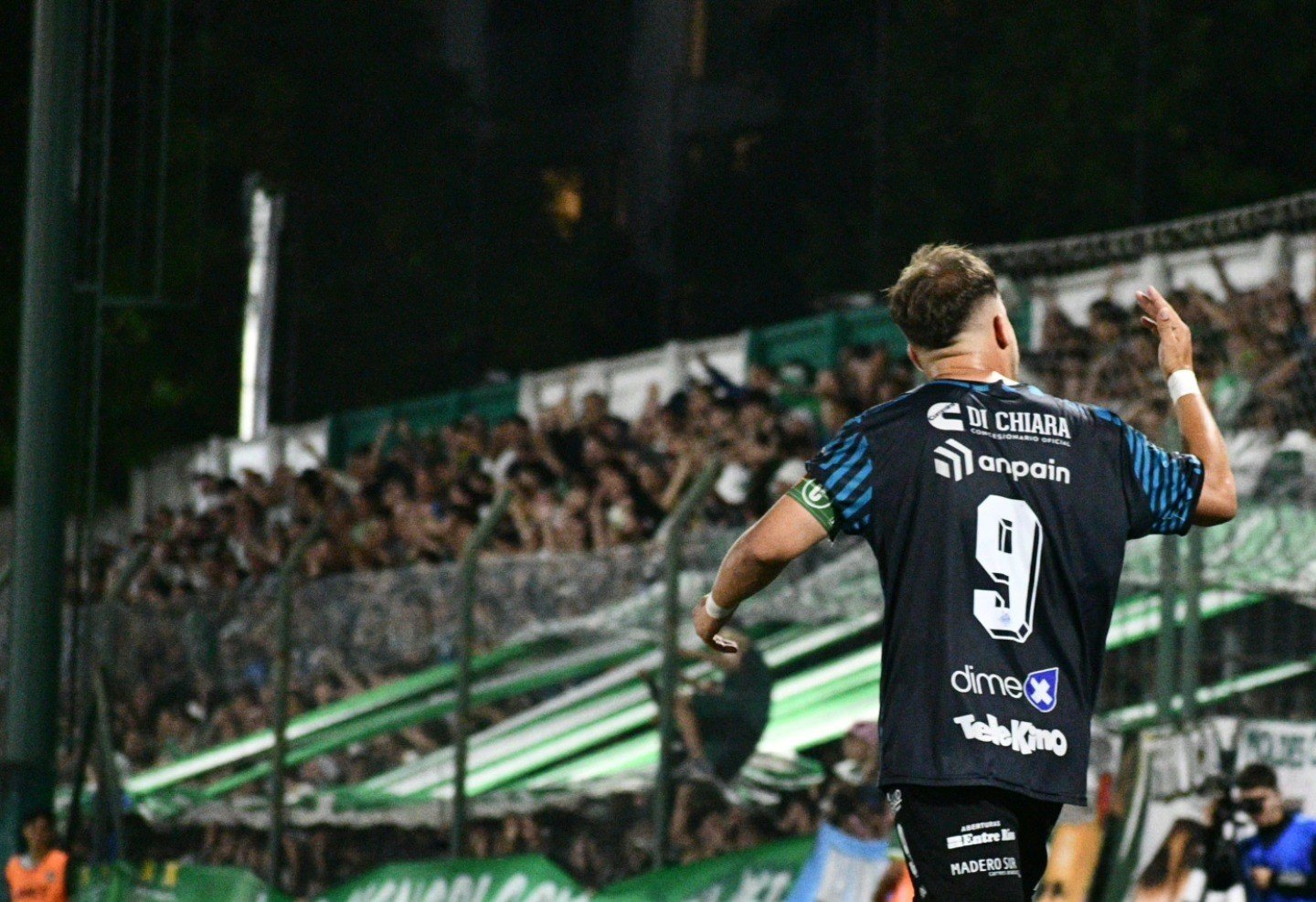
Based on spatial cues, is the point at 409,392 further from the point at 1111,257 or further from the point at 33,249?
the point at 1111,257

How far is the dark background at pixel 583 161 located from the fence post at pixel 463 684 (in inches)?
174

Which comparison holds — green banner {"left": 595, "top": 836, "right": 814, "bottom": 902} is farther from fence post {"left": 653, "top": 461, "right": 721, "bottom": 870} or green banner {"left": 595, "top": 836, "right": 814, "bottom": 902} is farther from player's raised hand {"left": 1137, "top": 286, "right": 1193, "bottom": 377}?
player's raised hand {"left": 1137, "top": 286, "right": 1193, "bottom": 377}

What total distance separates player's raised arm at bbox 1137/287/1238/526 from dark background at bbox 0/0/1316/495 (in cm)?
1068

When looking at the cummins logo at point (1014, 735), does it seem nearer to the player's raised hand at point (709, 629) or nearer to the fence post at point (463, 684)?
the player's raised hand at point (709, 629)

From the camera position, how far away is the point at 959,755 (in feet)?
14.6

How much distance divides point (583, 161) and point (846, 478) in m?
17.0

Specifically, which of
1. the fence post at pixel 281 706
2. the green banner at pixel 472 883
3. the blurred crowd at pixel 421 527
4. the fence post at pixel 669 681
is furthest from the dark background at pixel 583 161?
the fence post at pixel 669 681

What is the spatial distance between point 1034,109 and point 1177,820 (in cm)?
1127

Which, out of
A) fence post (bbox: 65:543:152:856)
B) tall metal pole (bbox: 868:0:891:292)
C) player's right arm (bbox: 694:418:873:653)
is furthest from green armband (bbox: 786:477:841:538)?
tall metal pole (bbox: 868:0:891:292)

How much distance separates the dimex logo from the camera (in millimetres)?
4508

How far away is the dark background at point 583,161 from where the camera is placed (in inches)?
747

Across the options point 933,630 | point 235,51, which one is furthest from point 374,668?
point 235,51

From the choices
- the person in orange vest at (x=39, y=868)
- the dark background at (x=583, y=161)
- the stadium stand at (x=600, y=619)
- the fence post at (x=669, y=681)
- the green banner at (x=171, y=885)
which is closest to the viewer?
the stadium stand at (x=600, y=619)

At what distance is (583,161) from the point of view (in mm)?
21234
